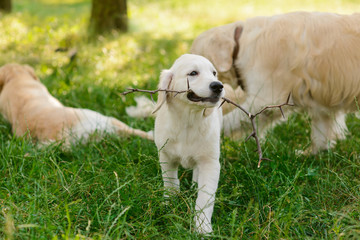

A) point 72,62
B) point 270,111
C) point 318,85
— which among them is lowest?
point 72,62

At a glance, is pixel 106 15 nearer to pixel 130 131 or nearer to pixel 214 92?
pixel 130 131

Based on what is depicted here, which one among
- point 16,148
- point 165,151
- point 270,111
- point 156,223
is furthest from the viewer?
point 270,111

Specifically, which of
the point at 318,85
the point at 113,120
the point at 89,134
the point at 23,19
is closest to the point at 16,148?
the point at 89,134

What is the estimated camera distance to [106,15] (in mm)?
7344

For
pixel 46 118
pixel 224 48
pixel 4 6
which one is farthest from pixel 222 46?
pixel 4 6

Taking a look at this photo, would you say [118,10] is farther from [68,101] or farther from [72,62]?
[68,101]

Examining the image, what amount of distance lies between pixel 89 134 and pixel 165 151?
1160 mm

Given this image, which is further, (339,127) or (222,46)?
(339,127)

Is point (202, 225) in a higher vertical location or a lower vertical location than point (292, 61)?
lower

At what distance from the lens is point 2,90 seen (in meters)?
4.39

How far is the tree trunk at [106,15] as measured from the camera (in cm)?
Answer: 724

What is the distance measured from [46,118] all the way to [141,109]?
3.09 ft

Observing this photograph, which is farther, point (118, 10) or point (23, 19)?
point (23, 19)

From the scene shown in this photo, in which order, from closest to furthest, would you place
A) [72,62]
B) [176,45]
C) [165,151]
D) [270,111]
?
[165,151], [270,111], [72,62], [176,45]
